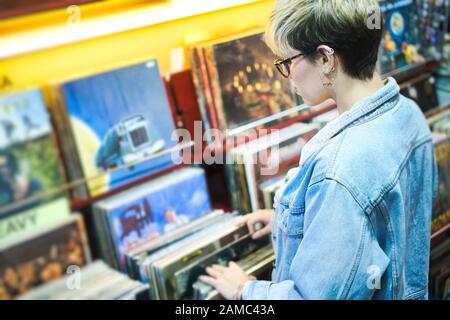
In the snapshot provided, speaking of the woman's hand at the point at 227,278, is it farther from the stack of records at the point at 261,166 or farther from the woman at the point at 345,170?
the stack of records at the point at 261,166

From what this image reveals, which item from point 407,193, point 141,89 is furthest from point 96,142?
point 407,193

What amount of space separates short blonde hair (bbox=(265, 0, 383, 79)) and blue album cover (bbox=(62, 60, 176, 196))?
391 mm

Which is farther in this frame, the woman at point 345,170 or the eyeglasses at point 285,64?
the eyeglasses at point 285,64

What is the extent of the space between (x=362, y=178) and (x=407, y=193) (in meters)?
0.22

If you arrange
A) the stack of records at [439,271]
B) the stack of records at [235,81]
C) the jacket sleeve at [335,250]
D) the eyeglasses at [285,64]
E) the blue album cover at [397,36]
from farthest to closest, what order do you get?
the stack of records at [439,271], the blue album cover at [397,36], the stack of records at [235,81], the eyeglasses at [285,64], the jacket sleeve at [335,250]

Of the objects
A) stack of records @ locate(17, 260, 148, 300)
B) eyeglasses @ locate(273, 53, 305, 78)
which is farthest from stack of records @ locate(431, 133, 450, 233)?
stack of records @ locate(17, 260, 148, 300)

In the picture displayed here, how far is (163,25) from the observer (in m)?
1.32

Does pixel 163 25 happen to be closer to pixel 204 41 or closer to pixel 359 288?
pixel 204 41

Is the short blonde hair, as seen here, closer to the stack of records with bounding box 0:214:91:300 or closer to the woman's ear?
the woman's ear

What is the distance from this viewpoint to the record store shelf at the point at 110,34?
977 mm

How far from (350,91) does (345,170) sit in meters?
0.23

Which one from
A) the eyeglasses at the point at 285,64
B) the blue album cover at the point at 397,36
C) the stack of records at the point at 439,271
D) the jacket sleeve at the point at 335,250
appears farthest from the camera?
the stack of records at the point at 439,271

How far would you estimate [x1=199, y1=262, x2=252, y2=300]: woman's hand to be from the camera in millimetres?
1227

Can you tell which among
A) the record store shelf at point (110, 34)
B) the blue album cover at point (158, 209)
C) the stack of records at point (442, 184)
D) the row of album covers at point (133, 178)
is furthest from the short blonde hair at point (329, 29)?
the stack of records at point (442, 184)
